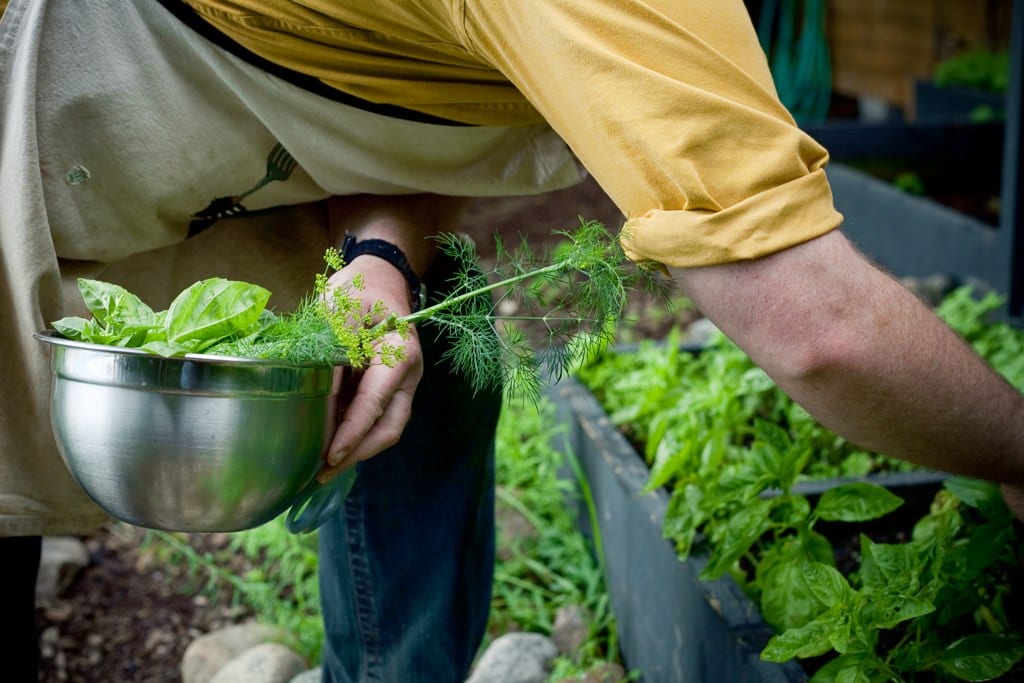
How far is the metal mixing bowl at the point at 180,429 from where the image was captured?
1157 mm

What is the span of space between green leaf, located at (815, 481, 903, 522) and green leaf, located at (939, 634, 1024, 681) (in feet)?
1.16

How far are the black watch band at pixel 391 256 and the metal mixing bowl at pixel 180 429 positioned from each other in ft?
1.40

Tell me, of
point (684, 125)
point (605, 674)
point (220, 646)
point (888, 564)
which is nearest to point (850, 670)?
point (888, 564)

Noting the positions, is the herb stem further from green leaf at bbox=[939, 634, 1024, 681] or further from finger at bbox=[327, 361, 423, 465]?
green leaf at bbox=[939, 634, 1024, 681]

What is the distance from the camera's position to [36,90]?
1.46m

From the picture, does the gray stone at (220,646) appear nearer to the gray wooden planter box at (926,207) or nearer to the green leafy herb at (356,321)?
the green leafy herb at (356,321)

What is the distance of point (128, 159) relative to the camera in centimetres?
155

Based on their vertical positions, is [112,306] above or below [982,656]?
above

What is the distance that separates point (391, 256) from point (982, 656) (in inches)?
37.5

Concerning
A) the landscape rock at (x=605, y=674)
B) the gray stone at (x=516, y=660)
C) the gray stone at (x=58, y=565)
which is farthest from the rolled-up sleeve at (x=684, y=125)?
the gray stone at (x=58, y=565)

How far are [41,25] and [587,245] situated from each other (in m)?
0.75

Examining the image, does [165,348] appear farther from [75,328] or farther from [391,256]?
[391,256]

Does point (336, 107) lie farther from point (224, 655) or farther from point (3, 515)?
point (224, 655)

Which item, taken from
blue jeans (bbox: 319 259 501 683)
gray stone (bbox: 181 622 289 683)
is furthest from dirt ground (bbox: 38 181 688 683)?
blue jeans (bbox: 319 259 501 683)
